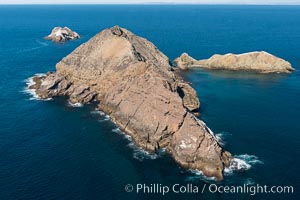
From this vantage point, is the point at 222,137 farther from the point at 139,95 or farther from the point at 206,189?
the point at 206,189

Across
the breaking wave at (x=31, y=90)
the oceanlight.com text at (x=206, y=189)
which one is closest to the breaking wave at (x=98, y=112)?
the breaking wave at (x=31, y=90)

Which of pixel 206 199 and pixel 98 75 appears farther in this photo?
pixel 98 75

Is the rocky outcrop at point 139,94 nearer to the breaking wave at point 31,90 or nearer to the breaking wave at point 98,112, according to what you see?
the breaking wave at point 98,112

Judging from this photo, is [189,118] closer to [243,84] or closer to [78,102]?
[78,102]

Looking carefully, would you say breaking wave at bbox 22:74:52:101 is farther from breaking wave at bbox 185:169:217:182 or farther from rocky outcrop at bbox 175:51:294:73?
rocky outcrop at bbox 175:51:294:73

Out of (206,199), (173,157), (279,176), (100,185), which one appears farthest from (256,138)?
(100,185)
